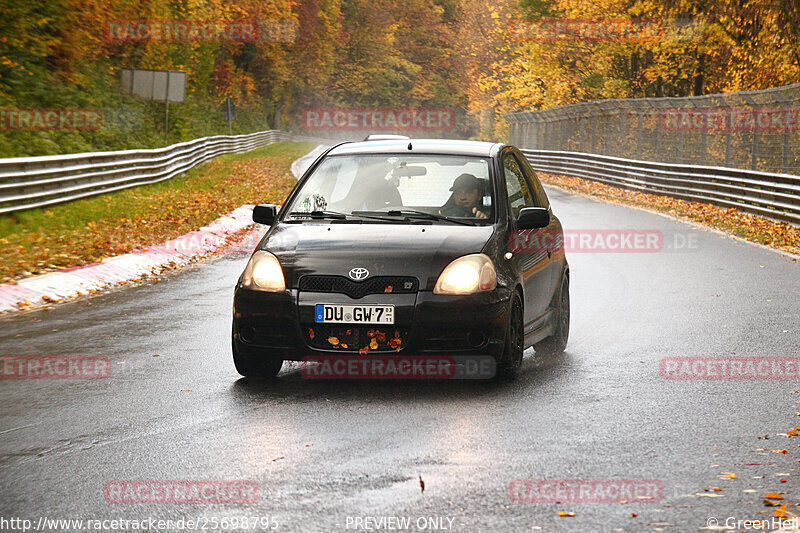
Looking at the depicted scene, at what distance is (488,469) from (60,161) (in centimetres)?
1636

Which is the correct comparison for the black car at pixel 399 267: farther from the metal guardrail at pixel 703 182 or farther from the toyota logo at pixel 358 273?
the metal guardrail at pixel 703 182

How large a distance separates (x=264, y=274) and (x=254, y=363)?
617 millimetres

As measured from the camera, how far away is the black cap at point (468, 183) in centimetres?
852

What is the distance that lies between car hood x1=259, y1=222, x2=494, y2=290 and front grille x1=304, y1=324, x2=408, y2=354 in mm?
338

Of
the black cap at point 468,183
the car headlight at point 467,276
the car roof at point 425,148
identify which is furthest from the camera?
the car roof at point 425,148

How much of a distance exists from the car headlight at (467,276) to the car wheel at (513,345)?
0.95ft

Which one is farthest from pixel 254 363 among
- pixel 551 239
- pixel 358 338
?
pixel 551 239

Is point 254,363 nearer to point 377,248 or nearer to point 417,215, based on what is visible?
point 377,248

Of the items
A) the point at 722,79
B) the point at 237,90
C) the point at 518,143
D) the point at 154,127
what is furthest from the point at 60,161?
the point at 237,90

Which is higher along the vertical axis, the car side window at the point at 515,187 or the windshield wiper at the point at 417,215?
the car side window at the point at 515,187

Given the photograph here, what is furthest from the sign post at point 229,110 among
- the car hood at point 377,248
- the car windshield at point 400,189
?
the car hood at point 377,248

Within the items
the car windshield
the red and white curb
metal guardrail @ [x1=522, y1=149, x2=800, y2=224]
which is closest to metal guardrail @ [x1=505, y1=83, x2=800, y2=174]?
metal guardrail @ [x1=522, y1=149, x2=800, y2=224]

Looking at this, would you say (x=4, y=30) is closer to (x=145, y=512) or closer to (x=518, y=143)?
(x=145, y=512)

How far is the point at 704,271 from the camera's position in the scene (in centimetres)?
1535
